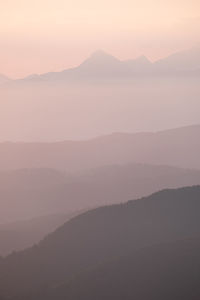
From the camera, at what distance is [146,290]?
95.3 inches

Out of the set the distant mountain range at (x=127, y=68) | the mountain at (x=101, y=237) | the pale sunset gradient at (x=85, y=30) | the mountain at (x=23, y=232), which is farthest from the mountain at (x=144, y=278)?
the pale sunset gradient at (x=85, y=30)

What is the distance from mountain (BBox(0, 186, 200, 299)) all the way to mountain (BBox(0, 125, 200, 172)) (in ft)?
0.75

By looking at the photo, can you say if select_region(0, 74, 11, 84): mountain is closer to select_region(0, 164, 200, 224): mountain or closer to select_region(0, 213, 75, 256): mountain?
select_region(0, 164, 200, 224): mountain

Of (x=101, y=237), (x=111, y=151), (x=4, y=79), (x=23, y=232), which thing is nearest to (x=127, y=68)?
(x=111, y=151)

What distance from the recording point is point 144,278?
8.08ft

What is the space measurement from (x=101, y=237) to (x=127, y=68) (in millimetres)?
1011

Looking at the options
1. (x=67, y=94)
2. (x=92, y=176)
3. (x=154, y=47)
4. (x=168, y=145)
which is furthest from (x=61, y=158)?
(x=154, y=47)

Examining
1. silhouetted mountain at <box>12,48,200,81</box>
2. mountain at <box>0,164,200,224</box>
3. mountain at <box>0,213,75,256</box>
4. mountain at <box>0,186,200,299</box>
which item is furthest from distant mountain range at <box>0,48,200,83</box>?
mountain at <box>0,213,75,256</box>

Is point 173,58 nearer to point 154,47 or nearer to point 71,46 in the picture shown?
point 154,47

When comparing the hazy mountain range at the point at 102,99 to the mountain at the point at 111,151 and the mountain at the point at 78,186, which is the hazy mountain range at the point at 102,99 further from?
the mountain at the point at 78,186

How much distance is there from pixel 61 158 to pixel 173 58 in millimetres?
905

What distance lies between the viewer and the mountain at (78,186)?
2604mm

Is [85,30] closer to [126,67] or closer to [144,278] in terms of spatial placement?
[126,67]

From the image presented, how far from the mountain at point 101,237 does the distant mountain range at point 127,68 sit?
2.38ft
